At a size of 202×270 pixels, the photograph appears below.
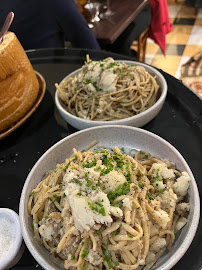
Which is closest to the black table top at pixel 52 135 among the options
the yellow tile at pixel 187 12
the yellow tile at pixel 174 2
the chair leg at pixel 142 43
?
the chair leg at pixel 142 43

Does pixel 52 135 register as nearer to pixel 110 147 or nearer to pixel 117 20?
pixel 110 147

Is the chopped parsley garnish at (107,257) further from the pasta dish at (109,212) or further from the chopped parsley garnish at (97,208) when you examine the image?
the chopped parsley garnish at (97,208)

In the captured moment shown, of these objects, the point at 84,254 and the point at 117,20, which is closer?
the point at 84,254

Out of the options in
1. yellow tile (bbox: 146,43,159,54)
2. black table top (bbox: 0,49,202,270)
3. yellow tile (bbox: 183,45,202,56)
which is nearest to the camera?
black table top (bbox: 0,49,202,270)

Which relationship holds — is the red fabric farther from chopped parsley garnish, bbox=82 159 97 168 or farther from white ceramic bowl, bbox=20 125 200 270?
chopped parsley garnish, bbox=82 159 97 168

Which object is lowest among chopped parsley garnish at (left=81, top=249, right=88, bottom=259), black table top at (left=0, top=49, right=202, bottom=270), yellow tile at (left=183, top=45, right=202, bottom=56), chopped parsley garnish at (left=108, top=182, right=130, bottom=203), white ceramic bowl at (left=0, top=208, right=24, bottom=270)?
yellow tile at (left=183, top=45, right=202, bottom=56)

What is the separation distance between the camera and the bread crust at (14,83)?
3.71 ft

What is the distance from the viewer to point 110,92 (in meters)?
1.26

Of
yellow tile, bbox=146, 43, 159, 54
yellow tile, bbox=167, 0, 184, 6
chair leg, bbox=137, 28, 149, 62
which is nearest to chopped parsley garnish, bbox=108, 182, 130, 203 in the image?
chair leg, bbox=137, 28, 149, 62

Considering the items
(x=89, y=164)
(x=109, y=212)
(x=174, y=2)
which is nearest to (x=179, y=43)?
(x=174, y=2)

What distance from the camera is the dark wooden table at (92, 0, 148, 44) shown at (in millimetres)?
2365

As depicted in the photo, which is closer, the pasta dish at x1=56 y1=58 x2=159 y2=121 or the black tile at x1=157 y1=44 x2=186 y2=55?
the pasta dish at x1=56 y1=58 x2=159 y2=121

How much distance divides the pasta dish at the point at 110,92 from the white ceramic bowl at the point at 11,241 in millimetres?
538

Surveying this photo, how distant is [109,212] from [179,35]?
11.9 ft
